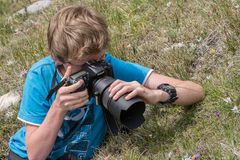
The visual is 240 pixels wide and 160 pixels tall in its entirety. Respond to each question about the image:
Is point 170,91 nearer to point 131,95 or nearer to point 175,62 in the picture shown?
point 131,95

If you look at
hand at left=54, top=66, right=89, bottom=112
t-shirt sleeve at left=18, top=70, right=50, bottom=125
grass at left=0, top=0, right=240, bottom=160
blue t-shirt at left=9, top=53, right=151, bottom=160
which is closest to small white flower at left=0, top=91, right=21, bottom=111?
grass at left=0, top=0, right=240, bottom=160

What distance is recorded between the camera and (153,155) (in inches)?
135

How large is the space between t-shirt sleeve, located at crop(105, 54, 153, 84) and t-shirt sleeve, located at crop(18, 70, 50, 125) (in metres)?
0.52

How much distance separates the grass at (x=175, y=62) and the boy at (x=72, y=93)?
198mm

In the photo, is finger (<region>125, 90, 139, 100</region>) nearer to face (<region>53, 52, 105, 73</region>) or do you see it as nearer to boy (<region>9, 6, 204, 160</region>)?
boy (<region>9, 6, 204, 160</region>)

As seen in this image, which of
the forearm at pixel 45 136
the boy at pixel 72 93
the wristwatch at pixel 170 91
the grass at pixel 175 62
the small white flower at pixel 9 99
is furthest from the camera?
the small white flower at pixel 9 99

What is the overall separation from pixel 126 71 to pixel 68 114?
51cm

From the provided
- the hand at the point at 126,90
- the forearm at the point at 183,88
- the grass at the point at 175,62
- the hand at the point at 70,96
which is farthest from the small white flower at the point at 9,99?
the hand at the point at 126,90

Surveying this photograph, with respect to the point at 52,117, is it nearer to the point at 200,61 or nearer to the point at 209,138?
the point at 209,138

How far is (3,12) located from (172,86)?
221 inches

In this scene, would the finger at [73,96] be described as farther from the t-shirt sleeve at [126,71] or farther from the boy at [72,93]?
the t-shirt sleeve at [126,71]

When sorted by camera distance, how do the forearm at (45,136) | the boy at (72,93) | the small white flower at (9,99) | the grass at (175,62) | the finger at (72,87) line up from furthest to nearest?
the small white flower at (9,99), the grass at (175,62), the forearm at (45,136), the boy at (72,93), the finger at (72,87)

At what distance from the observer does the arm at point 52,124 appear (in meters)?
3.05

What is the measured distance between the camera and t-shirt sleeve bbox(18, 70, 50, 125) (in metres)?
3.45
